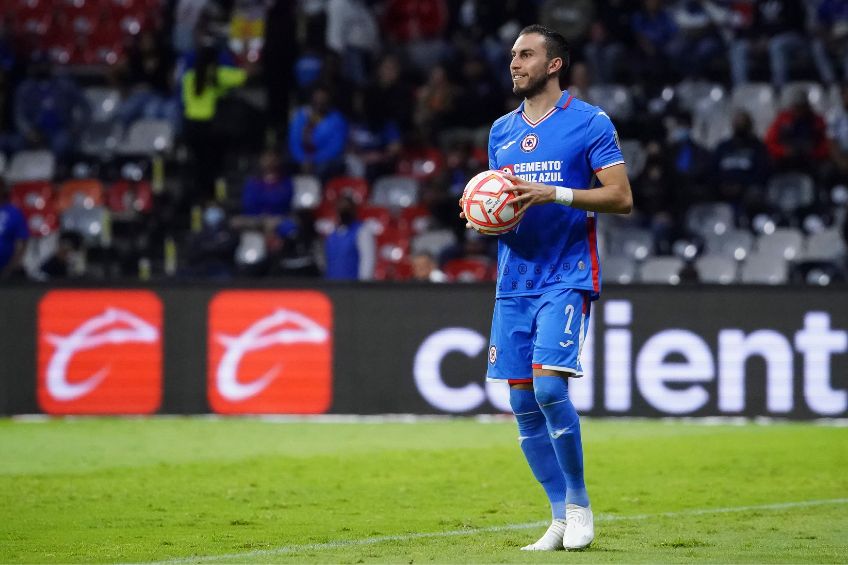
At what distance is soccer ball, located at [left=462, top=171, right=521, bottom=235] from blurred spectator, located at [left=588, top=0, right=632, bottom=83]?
1274 centimetres

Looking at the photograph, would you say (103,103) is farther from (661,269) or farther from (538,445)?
(538,445)

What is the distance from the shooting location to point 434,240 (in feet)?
56.6

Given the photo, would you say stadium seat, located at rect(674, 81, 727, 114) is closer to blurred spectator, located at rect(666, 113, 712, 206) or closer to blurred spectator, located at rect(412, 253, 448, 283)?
blurred spectator, located at rect(666, 113, 712, 206)

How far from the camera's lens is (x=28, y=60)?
22438mm

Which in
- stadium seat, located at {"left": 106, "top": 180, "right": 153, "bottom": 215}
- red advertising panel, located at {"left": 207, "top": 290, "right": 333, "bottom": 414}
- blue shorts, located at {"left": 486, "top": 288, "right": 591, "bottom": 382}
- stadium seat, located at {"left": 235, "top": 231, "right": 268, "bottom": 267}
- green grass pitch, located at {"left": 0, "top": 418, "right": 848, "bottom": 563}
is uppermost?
stadium seat, located at {"left": 106, "top": 180, "right": 153, "bottom": 215}

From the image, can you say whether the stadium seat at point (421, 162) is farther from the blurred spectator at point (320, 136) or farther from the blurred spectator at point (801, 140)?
the blurred spectator at point (801, 140)

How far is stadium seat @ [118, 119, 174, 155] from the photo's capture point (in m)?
20.1

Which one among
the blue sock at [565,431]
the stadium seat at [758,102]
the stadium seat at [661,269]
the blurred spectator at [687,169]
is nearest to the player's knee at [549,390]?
the blue sock at [565,431]

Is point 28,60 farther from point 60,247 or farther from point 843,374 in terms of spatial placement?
point 843,374

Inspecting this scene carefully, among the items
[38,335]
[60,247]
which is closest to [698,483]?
[38,335]

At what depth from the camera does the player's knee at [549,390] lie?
22.1 ft

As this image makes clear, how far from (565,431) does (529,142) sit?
136 cm

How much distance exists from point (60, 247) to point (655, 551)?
11.2 metres

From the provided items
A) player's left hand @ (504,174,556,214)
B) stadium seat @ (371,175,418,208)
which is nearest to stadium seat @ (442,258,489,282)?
stadium seat @ (371,175,418,208)
